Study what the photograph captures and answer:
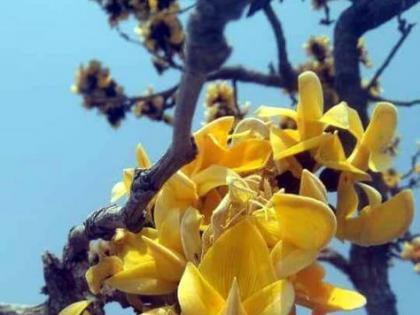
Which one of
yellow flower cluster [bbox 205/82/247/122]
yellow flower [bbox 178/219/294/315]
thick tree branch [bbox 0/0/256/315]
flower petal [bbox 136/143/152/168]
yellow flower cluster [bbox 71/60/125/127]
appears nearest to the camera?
thick tree branch [bbox 0/0/256/315]

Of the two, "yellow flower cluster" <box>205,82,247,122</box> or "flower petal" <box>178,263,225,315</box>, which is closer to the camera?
"flower petal" <box>178,263,225,315</box>

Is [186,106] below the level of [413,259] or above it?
below

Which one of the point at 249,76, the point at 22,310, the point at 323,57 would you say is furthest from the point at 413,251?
the point at 22,310

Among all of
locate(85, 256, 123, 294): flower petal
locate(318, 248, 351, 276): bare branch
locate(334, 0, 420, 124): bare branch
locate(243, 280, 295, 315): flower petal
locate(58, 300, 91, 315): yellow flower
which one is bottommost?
locate(243, 280, 295, 315): flower petal

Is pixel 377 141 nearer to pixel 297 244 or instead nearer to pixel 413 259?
pixel 297 244

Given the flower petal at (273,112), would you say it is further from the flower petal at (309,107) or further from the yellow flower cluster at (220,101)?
the yellow flower cluster at (220,101)

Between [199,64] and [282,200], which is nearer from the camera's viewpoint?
[199,64]

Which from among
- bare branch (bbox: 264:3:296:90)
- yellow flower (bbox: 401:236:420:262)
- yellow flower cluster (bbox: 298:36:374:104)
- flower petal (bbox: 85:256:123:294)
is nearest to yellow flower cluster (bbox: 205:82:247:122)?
yellow flower cluster (bbox: 298:36:374:104)

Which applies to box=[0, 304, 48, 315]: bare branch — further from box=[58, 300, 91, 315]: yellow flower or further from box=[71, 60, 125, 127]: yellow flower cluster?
box=[71, 60, 125, 127]: yellow flower cluster

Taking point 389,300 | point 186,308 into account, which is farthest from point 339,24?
point 186,308
